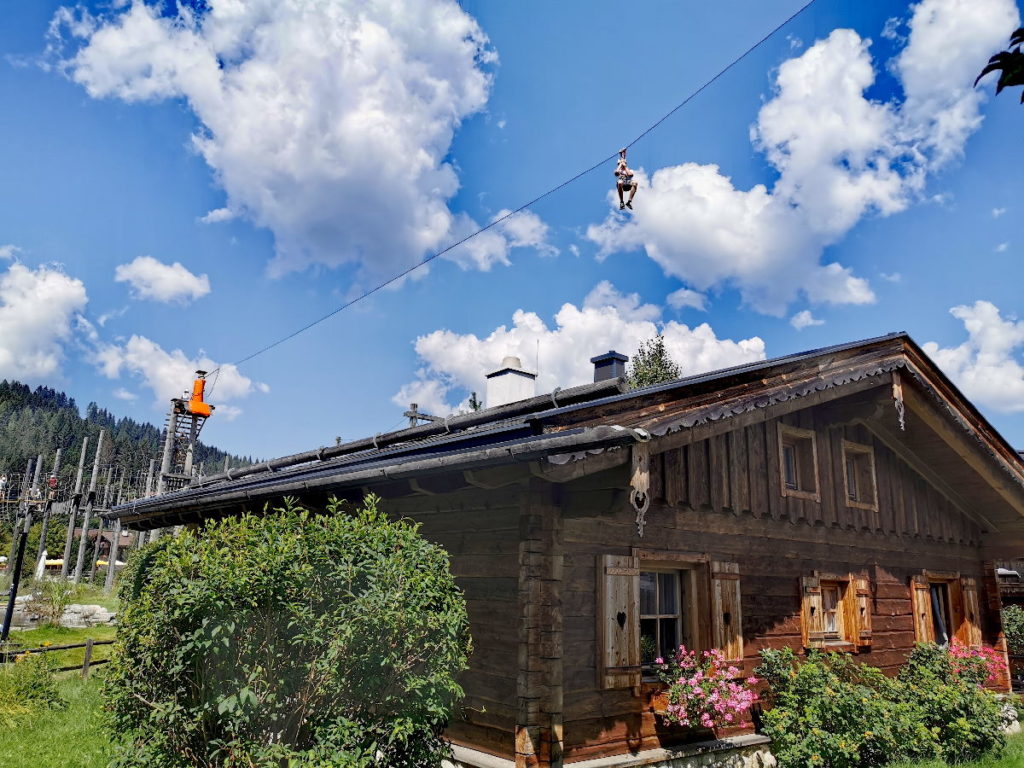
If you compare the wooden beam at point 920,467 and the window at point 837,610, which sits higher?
the wooden beam at point 920,467

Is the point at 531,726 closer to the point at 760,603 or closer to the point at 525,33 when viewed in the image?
the point at 760,603

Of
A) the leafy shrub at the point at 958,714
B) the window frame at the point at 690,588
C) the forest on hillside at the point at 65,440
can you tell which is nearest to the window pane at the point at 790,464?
the window frame at the point at 690,588

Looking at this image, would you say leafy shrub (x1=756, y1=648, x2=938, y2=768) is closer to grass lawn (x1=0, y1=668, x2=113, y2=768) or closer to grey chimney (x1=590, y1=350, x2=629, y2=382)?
grey chimney (x1=590, y1=350, x2=629, y2=382)

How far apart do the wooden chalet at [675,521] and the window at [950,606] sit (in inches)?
1.6

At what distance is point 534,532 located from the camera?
666 centimetres

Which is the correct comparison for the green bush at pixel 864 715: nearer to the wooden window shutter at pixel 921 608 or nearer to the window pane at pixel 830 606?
the window pane at pixel 830 606

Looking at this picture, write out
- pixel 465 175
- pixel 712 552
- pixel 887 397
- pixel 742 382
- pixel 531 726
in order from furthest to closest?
pixel 465 175 → pixel 887 397 → pixel 712 552 → pixel 742 382 → pixel 531 726

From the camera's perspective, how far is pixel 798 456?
10094 mm

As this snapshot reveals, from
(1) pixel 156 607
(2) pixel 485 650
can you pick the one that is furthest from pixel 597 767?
(1) pixel 156 607

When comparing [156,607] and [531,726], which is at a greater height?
[156,607]

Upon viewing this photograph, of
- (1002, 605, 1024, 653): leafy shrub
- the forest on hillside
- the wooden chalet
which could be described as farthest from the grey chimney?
the forest on hillside

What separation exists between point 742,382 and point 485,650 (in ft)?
12.7

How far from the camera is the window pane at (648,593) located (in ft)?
25.7

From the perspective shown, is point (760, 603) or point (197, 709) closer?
point (197, 709)
